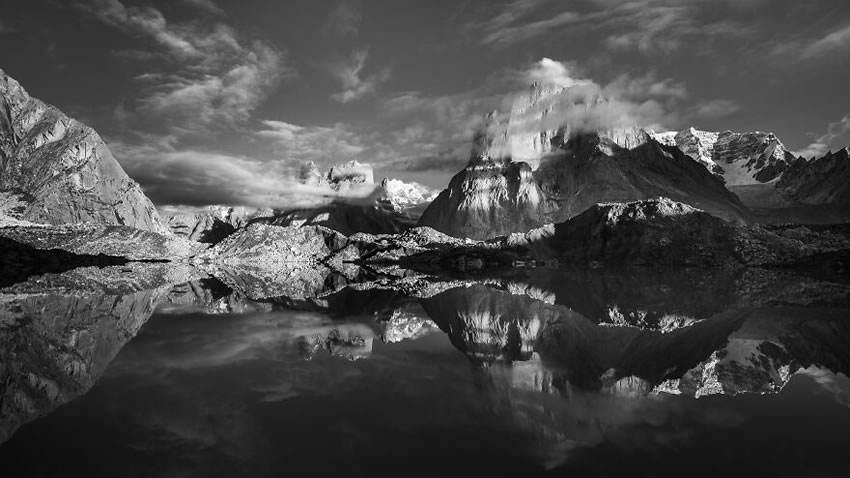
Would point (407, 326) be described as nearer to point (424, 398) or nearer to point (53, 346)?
point (424, 398)

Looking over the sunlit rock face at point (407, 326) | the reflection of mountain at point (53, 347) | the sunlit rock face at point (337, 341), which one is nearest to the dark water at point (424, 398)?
the reflection of mountain at point (53, 347)

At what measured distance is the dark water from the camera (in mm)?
20172

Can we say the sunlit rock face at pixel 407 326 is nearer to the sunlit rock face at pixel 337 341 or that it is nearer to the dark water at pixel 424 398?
the dark water at pixel 424 398

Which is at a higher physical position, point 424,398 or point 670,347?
A: point 670,347

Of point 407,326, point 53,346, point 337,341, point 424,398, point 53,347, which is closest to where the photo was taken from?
point 424,398

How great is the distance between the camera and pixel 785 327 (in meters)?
54.3

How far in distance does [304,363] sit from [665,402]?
84.8ft

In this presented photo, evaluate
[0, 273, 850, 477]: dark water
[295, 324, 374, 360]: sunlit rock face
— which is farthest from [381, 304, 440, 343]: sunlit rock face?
[295, 324, 374, 360]: sunlit rock face

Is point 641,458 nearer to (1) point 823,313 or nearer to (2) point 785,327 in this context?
(2) point 785,327

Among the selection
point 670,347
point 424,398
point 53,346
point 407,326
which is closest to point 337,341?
point 407,326

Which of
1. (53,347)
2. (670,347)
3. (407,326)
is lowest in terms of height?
(53,347)

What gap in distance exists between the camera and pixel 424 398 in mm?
28906

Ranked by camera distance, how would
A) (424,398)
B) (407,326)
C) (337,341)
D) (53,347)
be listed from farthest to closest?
1. (407,326)
2. (337,341)
3. (53,347)
4. (424,398)

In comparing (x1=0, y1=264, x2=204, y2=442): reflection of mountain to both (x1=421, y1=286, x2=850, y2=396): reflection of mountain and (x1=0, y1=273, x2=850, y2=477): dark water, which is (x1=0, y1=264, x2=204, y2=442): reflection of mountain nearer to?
(x1=0, y1=273, x2=850, y2=477): dark water
